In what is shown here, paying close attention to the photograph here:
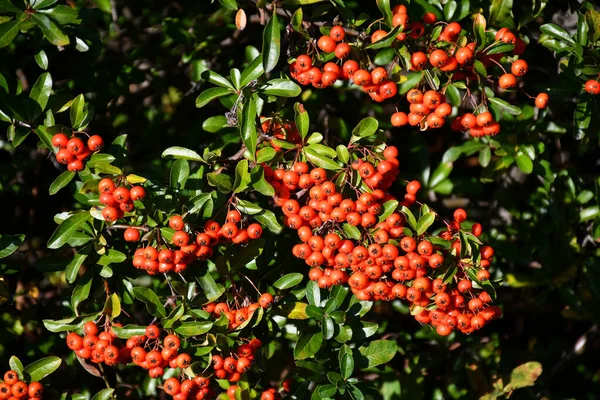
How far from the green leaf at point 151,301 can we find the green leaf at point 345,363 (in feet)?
2.65

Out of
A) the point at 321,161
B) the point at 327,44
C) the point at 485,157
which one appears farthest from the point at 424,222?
the point at 485,157

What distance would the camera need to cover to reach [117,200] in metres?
2.57

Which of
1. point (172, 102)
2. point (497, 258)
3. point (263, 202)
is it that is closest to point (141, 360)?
point (263, 202)

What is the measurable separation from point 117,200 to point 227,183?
0.45 m

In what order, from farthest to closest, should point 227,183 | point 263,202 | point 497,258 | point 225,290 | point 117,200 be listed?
point 497,258
point 263,202
point 225,290
point 227,183
point 117,200

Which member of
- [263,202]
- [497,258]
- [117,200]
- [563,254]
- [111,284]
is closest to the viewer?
[117,200]

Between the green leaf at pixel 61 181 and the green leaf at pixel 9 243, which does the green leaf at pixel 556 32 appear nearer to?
the green leaf at pixel 61 181

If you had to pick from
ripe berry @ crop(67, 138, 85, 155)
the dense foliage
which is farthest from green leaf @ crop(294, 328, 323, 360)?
ripe berry @ crop(67, 138, 85, 155)

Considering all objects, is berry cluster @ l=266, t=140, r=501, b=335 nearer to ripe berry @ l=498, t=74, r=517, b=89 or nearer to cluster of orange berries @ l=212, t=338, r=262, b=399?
cluster of orange berries @ l=212, t=338, r=262, b=399

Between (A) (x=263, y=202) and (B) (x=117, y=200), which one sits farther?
(A) (x=263, y=202)

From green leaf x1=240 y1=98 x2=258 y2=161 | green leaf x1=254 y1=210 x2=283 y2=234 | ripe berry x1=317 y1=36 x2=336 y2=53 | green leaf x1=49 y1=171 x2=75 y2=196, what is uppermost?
ripe berry x1=317 y1=36 x2=336 y2=53

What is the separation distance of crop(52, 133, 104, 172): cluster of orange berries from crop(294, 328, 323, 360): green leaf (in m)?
1.23

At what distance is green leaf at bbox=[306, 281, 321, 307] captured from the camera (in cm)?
308

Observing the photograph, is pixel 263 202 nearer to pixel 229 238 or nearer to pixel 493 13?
pixel 229 238
